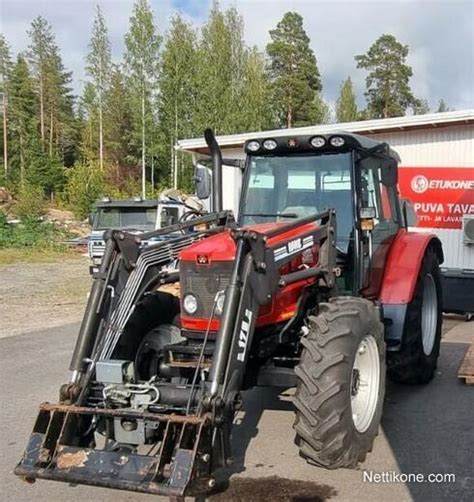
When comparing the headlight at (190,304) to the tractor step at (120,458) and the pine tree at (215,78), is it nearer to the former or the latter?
the tractor step at (120,458)

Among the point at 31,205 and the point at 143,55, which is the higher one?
the point at 143,55

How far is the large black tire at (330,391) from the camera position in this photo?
3742 mm

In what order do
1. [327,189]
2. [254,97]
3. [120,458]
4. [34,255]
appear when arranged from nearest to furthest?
[120,458] < [327,189] < [34,255] < [254,97]

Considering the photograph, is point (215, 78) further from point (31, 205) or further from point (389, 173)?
point (389, 173)

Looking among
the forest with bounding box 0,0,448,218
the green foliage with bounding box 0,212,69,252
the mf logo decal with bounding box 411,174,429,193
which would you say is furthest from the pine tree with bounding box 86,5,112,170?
the mf logo decal with bounding box 411,174,429,193

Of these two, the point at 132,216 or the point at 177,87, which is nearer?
the point at 132,216

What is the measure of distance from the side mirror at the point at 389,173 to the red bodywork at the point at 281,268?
5.15 feet

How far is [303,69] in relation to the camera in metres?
44.5

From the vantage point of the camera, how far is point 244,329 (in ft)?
12.3

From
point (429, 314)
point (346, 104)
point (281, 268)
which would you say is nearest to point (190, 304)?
point (281, 268)

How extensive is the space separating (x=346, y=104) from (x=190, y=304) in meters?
54.0

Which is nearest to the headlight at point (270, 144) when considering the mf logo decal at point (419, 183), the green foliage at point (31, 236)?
the mf logo decal at point (419, 183)

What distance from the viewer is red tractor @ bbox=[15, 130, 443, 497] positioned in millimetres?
3457

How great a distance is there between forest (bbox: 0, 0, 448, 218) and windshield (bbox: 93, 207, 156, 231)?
1205 cm
